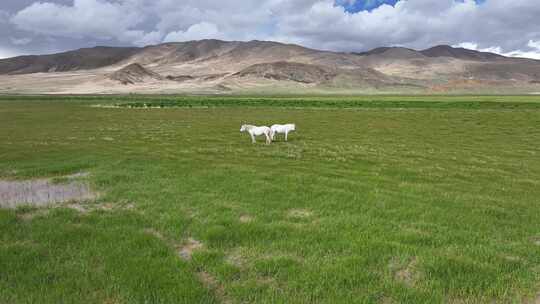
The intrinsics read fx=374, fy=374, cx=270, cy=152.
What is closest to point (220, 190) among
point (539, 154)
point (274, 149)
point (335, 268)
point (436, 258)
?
point (335, 268)

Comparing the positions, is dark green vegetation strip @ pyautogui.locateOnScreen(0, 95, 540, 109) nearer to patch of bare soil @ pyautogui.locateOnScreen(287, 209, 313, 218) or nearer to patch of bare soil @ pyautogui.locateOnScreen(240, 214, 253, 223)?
patch of bare soil @ pyautogui.locateOnScreen(287, 209, 313, 218)

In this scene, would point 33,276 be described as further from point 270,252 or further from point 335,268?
point 335,268

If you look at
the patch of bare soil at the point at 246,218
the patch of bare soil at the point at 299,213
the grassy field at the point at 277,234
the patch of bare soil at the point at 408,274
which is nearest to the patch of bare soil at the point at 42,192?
the grassy field at the point at 277,234

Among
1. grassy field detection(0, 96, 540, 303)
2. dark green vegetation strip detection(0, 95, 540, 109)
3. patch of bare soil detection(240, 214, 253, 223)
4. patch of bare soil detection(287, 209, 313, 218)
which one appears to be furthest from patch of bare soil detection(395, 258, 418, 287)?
dark green vegetation strip detection(0, 95, 540, 109)

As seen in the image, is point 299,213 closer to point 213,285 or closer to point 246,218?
point 246,218

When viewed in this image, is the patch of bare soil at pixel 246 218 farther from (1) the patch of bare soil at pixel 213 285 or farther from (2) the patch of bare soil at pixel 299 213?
(1) the patch of bare soil at pixel 213 285

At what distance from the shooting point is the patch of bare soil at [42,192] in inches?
441

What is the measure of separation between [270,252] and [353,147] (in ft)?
56.2

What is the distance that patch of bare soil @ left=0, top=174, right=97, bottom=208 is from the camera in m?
11.2

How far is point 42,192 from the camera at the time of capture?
12.3 meters

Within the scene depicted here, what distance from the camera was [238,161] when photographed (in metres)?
18.5

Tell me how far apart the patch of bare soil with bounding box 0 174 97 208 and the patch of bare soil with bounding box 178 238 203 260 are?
5121mm

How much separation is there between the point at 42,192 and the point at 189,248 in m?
7.50

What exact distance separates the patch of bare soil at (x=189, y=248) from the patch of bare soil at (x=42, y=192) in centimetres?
512
